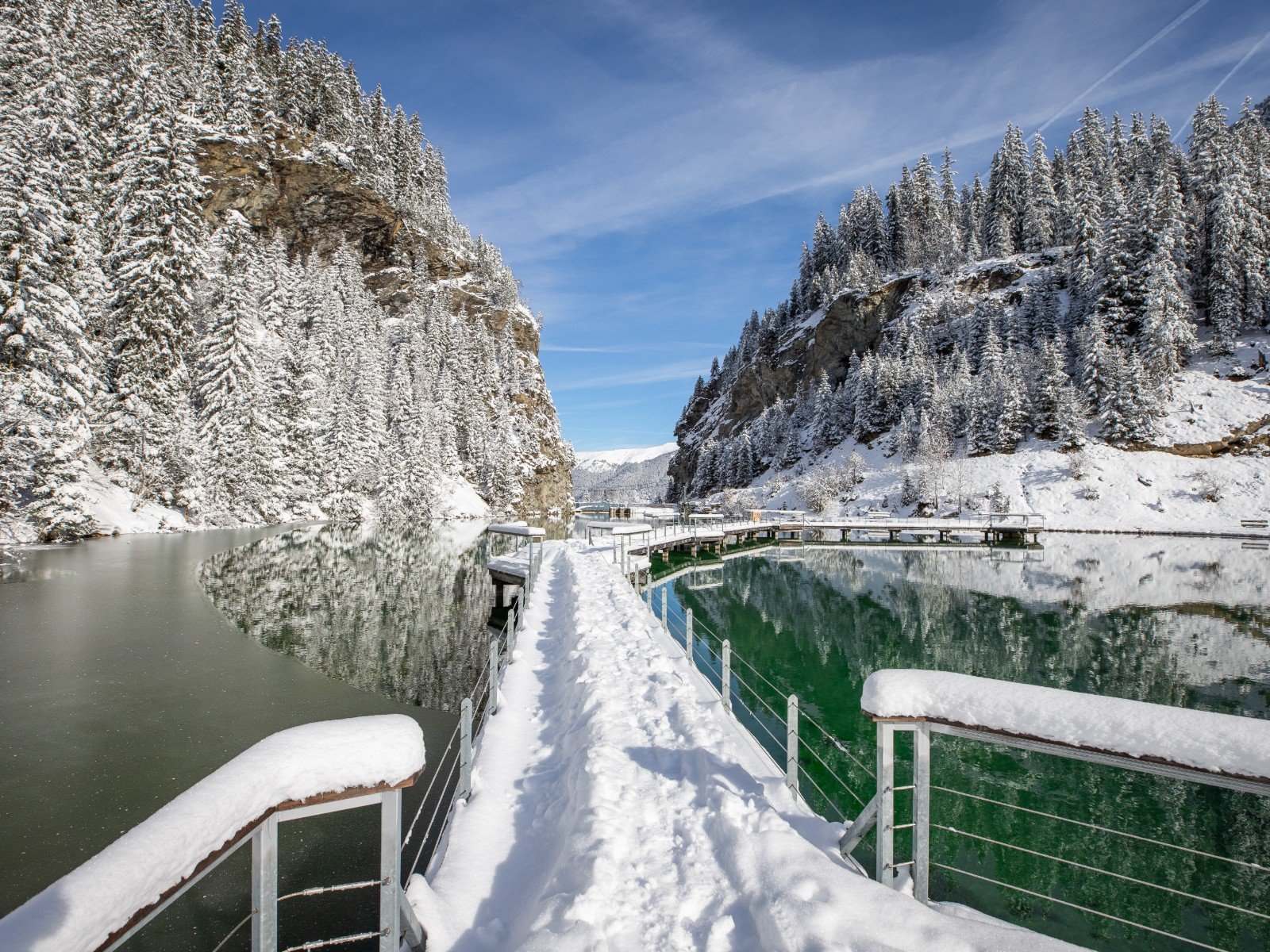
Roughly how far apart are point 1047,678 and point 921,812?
1363 centimetres

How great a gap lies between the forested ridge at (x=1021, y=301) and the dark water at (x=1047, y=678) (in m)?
27.4

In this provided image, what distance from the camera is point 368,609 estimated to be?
17.3 meters

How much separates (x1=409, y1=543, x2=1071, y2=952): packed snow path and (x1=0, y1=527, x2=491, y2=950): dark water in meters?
1.68

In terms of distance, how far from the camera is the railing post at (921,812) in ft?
11.3

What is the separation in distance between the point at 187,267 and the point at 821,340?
86980 millimetres

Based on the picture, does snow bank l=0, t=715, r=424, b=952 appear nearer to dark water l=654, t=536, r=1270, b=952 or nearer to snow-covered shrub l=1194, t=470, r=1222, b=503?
dark water l=654, t=536, r=1270, b=952

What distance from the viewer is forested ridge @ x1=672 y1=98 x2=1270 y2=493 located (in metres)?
54.5

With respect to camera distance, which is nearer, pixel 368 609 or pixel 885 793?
pixel 885 793

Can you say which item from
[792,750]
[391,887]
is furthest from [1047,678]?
[391,887]

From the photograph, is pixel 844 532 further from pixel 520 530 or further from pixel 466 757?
pixel 466 757

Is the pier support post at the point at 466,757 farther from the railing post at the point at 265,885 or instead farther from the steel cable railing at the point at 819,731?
the railing post at the point at 265,885

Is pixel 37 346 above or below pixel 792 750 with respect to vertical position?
above

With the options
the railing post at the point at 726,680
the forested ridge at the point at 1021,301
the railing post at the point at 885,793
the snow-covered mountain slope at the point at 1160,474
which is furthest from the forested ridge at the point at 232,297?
the snow-covered mountain slope at the point at 1160,474

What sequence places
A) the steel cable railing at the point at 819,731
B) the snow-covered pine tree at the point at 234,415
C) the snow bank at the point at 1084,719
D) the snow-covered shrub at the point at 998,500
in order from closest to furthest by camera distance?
the snow bank at the point at 1084,719 < the steel cable railing at the point at 819,731 < the snow-covered pine tree at the point at 234,415 < the snow-covered shrub at the point at 998,500
